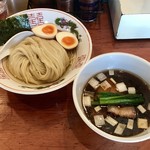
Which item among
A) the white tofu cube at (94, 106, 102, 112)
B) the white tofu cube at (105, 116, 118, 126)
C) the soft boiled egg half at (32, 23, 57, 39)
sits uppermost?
the soft boiled egg half at (32, 23, 57, 39)

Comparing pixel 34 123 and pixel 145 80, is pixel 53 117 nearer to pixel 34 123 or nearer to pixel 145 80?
pixel 34 123

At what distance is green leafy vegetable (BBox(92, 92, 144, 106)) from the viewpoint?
0.68 meters

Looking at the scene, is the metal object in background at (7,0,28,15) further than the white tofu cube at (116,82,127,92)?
Yes

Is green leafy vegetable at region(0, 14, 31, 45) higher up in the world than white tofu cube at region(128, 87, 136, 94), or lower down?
higher up

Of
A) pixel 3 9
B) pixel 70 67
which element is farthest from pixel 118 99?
pixel 3 9

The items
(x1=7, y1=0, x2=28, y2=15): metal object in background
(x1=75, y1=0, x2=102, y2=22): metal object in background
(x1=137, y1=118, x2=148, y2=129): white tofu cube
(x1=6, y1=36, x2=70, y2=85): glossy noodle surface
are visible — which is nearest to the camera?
(x1=137, y1=118, x2=148, y2=129): white tofu cube

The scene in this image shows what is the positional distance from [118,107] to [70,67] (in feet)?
0.72

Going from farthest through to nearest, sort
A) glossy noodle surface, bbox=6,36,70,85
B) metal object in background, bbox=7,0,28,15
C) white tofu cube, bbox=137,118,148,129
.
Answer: metal object in background, bbox=7,0,28,15 → glossy noodle surface, bbox=6,36,70,85 → white tofu cube, bbox=137,118,148,129

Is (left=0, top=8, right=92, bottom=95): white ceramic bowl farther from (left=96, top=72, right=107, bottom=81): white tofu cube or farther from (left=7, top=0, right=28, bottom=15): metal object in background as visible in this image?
(left=7, top=0, right=28, bottom=15): metal object in background

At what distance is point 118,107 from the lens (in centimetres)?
68

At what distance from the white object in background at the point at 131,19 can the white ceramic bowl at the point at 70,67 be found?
146mm

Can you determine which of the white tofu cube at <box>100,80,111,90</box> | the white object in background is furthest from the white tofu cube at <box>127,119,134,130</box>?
the white object in background

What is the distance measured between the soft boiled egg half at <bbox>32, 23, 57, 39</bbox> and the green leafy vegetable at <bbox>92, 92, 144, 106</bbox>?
12.1 inches

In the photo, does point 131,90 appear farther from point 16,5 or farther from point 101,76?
point 16,5
